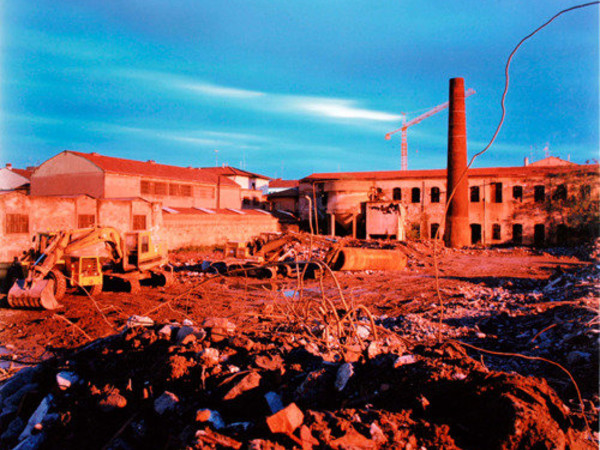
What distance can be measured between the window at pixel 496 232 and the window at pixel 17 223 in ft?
104

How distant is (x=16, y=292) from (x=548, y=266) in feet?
67.3

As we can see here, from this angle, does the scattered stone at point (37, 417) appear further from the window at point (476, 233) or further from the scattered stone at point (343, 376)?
the window at point (476, 233)

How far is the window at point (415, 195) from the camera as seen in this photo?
35.4 meters

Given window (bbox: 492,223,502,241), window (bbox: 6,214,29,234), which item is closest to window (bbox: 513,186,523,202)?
window (bbox: 492,223,502,241)

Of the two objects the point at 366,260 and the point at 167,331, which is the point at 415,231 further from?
the point at 167,331

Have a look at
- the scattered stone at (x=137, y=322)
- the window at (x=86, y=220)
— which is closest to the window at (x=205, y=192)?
the window at (x=86, y=220)

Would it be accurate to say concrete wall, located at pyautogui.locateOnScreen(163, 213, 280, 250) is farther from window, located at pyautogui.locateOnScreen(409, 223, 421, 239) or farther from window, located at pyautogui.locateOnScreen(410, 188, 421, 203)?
window, located at pyautogui.locateOnScreen(410, 188, 421, 203)

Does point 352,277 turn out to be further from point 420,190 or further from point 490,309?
point 420,190

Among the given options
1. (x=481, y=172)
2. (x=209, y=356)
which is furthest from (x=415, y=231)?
(x=209, y=356)

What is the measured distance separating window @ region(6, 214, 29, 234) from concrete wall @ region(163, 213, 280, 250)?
262 inches

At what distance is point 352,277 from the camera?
16469mm

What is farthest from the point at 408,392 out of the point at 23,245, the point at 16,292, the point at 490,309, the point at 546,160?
the point at 546,160

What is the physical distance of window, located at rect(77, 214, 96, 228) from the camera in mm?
21359

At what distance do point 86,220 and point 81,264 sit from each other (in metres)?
10.6
